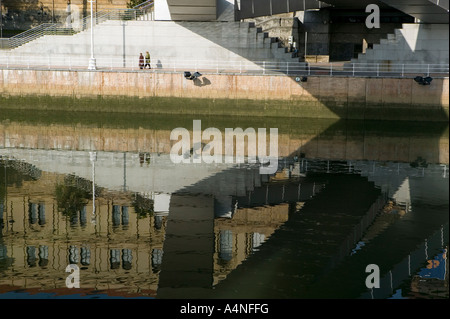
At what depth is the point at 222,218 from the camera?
2242 centimetres

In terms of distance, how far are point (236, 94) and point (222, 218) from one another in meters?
19.0

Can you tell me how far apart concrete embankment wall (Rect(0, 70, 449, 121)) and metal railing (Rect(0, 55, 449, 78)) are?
0.71m

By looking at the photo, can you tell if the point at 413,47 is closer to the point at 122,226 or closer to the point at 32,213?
the point at 122,226

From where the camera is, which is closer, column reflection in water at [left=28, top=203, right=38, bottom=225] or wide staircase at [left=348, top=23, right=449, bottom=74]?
column reflection in water at [left=28, top=203, right=38, bottom=225]

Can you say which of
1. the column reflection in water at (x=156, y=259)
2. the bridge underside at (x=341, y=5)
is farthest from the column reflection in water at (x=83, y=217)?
the bridge underside at (x=341, y=5)

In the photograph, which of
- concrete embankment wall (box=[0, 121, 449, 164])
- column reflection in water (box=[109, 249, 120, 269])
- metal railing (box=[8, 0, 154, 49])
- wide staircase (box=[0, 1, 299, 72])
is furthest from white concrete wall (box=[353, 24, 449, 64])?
column reflection in water (box=[109, 249, 120, 269])

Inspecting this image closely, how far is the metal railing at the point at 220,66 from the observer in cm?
4141

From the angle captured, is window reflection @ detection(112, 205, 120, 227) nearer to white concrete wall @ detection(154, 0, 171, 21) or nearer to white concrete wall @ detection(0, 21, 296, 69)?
white concrete wall @ detection(0, 21, 296, 69)

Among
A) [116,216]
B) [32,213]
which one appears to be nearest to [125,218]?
[116,216]

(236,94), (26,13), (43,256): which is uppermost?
(26,13)

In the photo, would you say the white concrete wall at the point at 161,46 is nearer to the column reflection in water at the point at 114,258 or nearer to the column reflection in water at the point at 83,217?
the column reflection in water at the point at 83,217

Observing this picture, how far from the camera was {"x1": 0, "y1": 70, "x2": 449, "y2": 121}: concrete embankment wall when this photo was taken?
39844 mm
